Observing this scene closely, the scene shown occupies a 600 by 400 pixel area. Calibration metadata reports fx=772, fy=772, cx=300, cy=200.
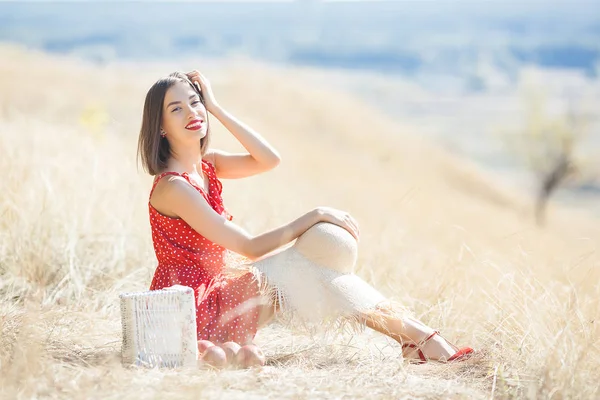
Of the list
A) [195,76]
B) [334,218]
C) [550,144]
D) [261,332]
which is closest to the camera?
[334,218]

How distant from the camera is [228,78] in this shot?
26.5 m

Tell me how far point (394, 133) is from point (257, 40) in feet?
516

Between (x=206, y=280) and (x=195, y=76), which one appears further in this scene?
(x=195, y=76)

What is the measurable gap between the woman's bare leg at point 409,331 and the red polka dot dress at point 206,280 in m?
0.50

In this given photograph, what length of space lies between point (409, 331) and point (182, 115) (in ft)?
4.35

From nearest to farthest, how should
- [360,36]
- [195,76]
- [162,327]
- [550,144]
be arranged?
[162,327] < [195,76] < [550,144] < [360,36]

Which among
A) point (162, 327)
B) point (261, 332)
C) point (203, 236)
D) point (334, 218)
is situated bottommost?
point (261, 332)

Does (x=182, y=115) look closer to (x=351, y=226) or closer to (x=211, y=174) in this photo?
(x=211, y=174)

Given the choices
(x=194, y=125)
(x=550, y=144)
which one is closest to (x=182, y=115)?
(x=194, y=125)

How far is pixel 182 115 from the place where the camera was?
332cm

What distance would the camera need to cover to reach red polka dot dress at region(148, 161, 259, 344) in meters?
3.16

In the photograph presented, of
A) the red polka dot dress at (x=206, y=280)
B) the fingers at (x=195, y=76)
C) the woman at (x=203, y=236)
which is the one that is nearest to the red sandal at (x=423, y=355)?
the woman at (x=203, y=236)

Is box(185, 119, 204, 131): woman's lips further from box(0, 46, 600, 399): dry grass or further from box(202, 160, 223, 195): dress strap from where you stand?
box(0, 46, 600, 399): dry grass

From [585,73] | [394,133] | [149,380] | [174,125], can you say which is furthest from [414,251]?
[585,73]
